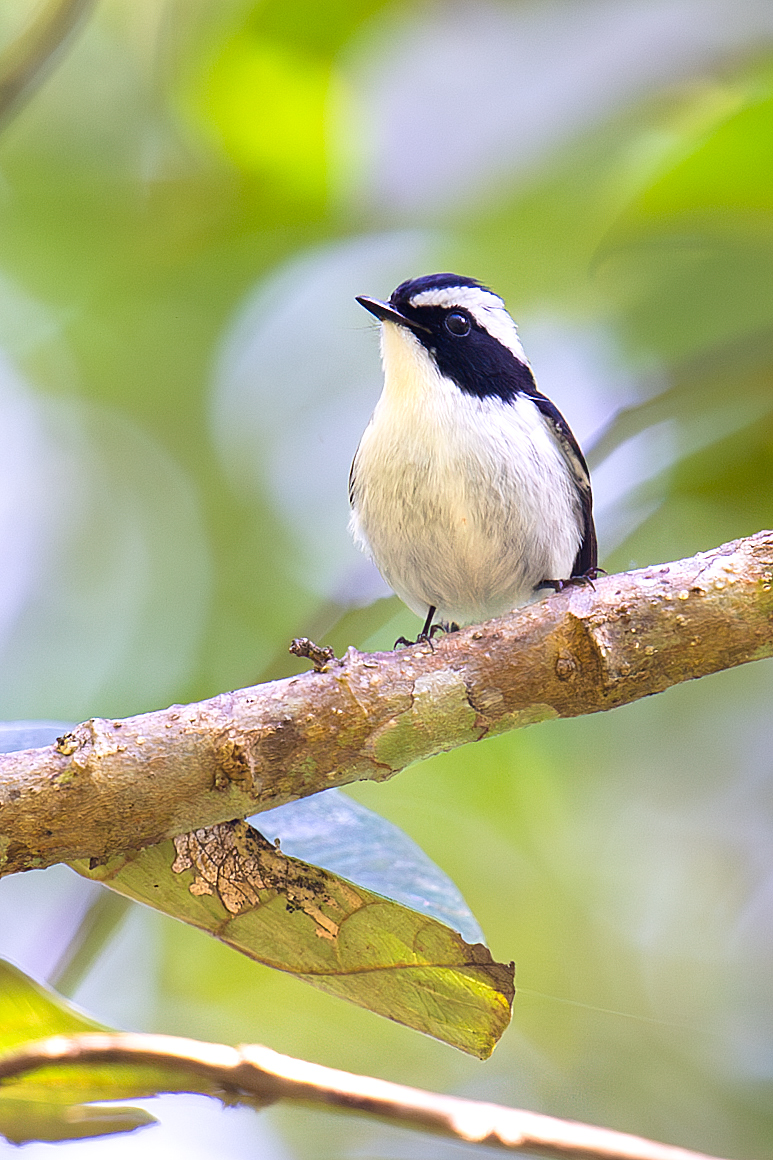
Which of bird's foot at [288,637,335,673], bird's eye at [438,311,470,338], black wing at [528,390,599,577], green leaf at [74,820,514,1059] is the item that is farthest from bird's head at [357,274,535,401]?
green leaf at [74,820,514,1059]

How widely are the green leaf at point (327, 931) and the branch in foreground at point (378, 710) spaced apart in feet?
0.23

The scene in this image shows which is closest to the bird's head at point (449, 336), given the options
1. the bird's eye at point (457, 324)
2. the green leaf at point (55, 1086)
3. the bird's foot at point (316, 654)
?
the bird's eye at point (457, 324)

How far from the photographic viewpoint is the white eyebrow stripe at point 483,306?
10.1 ft

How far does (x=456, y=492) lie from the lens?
279 cm

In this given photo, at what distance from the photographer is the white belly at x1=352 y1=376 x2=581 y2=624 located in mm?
2801

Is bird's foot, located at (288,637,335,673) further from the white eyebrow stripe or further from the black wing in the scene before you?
the white eyebrow stripe

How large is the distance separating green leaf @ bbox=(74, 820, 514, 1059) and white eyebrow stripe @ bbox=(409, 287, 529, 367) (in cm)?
180

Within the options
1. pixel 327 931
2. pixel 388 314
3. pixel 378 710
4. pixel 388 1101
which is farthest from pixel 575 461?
pixel 388 1101

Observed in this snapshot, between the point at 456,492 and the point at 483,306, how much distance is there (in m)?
0.72

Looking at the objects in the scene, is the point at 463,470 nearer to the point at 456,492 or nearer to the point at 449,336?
the point at 456,492

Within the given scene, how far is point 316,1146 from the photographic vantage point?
111 inches

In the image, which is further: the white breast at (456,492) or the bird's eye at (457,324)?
the bird's eye at (457,324)

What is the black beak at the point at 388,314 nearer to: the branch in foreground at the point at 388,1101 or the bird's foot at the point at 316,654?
the bird's foot at the point at 316,654

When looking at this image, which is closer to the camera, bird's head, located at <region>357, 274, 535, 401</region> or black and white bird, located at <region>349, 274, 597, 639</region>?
black and white bird, located at <region>349, 274, 597, 639</region>
